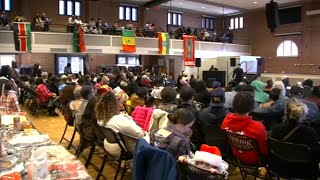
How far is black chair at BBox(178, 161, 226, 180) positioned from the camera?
1.78 meters

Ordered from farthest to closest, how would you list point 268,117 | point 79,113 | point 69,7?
point 69,7
point 79,113
point 268,117

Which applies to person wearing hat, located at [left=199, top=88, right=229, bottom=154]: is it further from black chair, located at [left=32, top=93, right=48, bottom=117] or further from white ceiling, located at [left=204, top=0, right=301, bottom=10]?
white ceiling, located at [left=204, top=0, right=301, bottom=10]

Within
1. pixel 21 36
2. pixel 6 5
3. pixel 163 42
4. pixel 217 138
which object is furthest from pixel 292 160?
Answer: pixel 6 5

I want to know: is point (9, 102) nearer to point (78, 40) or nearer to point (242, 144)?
point (242, 144)

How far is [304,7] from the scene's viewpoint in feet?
63.7

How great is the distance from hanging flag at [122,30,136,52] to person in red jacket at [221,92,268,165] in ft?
40.4

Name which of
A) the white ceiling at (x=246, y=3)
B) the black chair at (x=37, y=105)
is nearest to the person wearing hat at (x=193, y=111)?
the black chair at (x=37, y=105)

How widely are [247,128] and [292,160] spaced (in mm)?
504

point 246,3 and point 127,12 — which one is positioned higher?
point 246,3

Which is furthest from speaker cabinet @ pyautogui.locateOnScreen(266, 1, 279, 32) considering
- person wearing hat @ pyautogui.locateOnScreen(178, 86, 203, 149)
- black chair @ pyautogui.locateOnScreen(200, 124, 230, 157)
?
black chair @ pyautogui.locateOnScreen(200, 124, 230, 157)

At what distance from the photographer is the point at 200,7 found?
864 inches

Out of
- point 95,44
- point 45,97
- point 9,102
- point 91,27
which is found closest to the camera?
point 9,102

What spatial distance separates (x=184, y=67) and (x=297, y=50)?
292 inches

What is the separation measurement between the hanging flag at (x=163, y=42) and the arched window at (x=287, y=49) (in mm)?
8756
